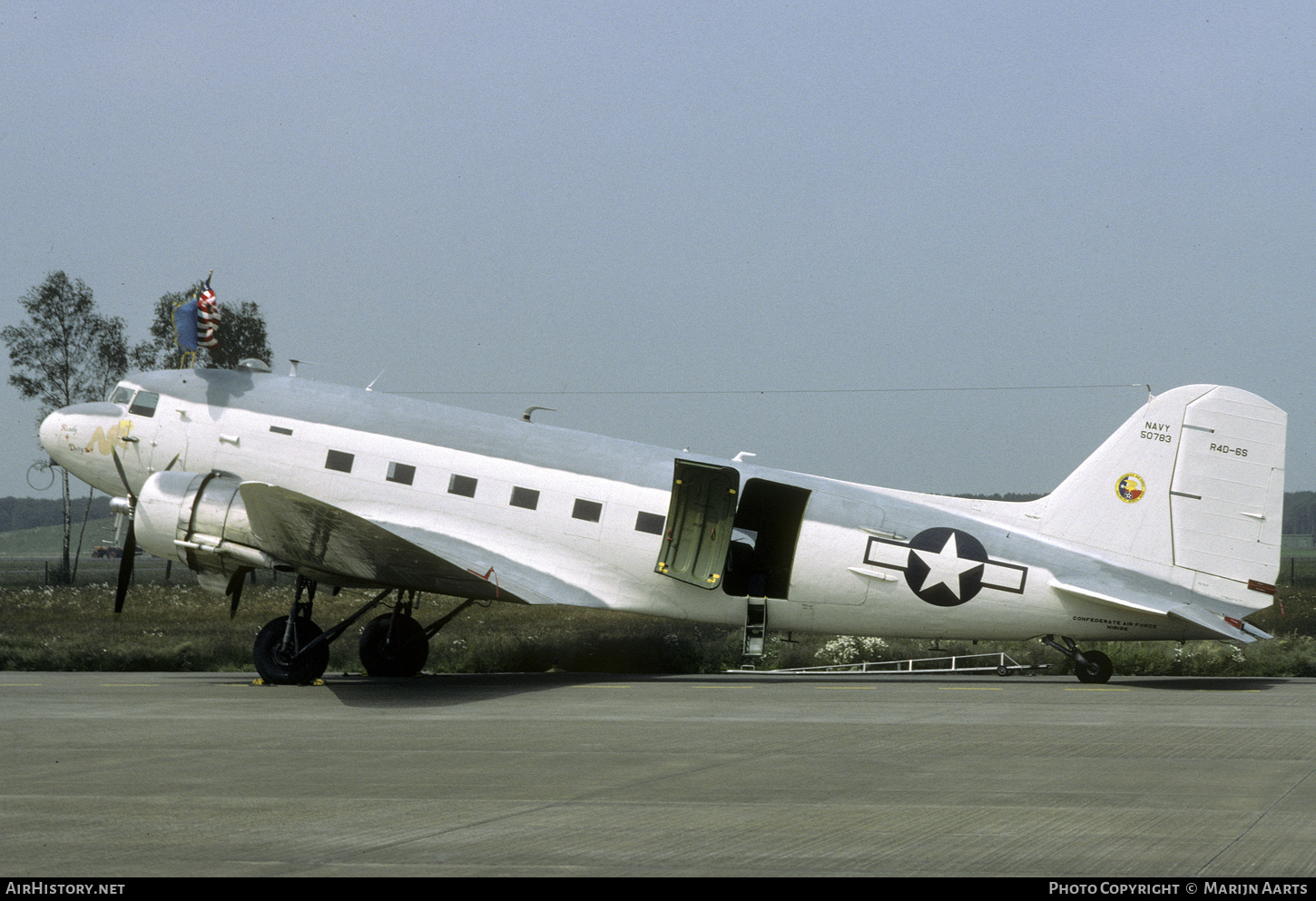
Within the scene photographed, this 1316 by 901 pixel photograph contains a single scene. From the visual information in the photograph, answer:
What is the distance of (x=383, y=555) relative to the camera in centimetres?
1398

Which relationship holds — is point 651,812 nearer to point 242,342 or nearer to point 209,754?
point 209,754

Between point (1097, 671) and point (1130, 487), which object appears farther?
point (1097, 671)

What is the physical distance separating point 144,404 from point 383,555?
5.52m

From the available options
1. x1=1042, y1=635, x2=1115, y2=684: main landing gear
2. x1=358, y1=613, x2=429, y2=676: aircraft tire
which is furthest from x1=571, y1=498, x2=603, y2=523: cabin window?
x1=1042, y1=635, x2=1115, y2=684: main landing gear

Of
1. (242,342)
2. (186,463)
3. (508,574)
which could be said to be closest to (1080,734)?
(508,574)

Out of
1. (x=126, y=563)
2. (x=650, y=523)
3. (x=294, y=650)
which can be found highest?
(x=650, y=523)

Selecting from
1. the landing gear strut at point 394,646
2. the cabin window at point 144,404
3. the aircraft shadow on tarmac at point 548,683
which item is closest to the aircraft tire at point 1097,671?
the aircraft shadow on tarmac at point 548,683

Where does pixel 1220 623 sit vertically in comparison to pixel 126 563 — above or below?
above

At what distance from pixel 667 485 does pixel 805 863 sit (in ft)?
32.9

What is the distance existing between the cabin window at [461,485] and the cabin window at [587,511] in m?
1.50

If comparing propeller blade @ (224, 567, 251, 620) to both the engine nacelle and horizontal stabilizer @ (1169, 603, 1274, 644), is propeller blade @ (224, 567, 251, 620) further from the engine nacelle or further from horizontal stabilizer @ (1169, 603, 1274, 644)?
horizontal stabilizer @ (1169, 603, 1274, 644)

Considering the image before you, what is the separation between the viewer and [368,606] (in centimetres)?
1558

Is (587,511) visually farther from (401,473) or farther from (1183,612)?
(1183,612)

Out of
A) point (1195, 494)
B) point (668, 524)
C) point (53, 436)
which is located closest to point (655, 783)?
point (668, 524)
